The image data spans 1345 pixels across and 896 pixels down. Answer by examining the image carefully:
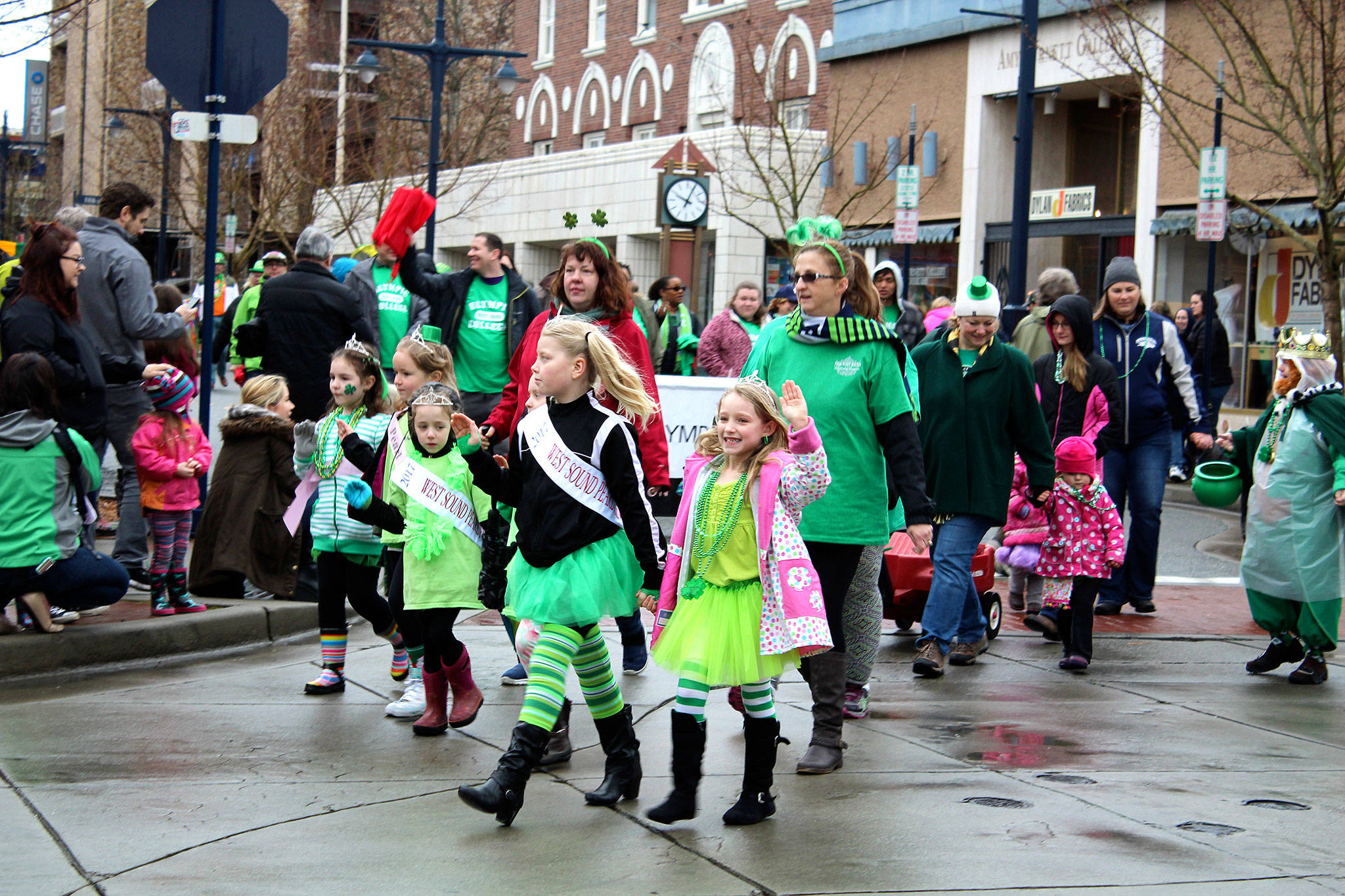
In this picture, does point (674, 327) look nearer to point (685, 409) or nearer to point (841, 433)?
point (685, 409)

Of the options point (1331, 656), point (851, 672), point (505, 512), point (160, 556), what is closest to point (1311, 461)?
point (1331, 656)

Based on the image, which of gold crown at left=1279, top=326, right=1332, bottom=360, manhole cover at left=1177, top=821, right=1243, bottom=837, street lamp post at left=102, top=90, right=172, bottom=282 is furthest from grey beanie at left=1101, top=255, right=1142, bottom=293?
street lamp post at left=102, top=90, right=172, bottom=282

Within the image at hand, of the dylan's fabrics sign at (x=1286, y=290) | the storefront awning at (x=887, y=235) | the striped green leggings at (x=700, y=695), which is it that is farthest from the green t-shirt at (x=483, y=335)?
the storefront awning at (x=887, y=235)

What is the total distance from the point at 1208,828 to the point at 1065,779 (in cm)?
67

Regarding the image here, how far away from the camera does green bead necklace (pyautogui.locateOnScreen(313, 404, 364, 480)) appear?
652 centimetres

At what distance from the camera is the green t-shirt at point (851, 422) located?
5.50 m

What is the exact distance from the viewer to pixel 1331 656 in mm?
8156

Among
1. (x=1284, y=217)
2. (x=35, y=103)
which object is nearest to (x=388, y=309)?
(x=1284, y=217)

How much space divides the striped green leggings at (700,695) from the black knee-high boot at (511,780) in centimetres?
44

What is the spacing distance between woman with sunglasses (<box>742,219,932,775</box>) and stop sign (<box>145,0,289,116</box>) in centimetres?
446

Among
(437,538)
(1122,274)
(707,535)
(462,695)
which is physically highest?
(1122,274)

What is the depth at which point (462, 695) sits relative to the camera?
5973 mm

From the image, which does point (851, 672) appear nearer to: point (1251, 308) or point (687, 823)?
point (687, 823)

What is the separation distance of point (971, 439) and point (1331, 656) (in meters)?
2.70
